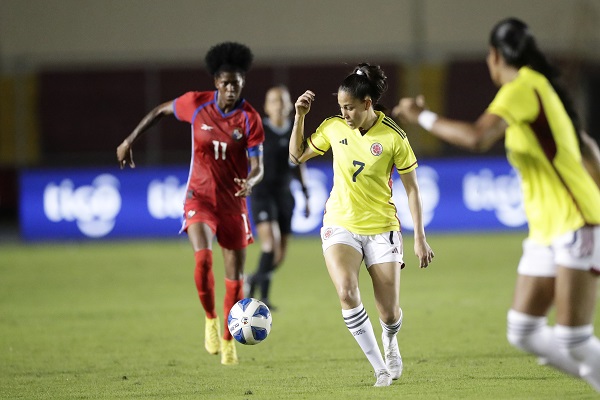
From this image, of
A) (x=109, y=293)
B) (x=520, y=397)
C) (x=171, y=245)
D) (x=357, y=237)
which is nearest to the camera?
(x=520, y=397)

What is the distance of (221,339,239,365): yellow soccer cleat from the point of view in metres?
8.67

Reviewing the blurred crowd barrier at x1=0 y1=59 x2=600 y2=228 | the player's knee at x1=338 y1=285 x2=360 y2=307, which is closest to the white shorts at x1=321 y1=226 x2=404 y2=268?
the player's knee at x1=338 y1=285 x2=360 y2=307

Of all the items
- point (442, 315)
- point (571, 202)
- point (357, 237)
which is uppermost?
point (571, 202)

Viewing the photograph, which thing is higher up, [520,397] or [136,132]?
[136,132]

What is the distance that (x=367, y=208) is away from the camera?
7.42m

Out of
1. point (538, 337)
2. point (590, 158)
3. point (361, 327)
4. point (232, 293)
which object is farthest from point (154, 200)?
point (590, 158)

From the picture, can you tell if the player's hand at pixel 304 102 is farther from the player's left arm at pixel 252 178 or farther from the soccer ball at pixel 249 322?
the soccer ball at pixel 249 322

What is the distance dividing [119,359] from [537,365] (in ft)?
11.5

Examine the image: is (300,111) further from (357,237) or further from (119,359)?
(119,359)

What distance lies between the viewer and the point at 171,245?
1980 cm

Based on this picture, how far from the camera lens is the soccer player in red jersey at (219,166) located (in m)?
8.74

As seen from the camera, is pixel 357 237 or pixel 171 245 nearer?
pixel 357 237

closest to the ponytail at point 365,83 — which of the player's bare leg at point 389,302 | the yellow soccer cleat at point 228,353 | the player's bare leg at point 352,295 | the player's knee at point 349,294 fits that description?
the player's bare leg at point 352,295

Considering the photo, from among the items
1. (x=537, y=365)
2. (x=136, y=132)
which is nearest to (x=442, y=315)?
(x=537, y=365)
